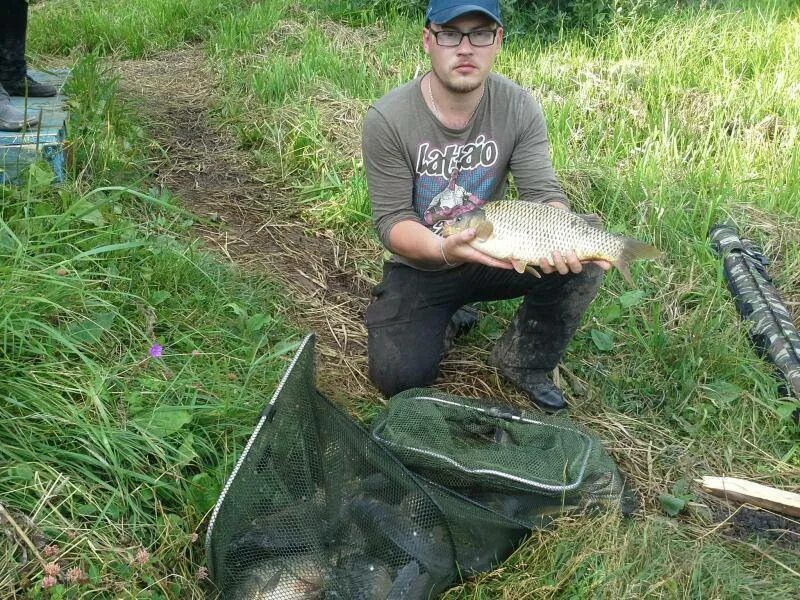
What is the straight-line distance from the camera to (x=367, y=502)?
2213 mm

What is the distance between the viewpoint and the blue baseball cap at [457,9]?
265 cm

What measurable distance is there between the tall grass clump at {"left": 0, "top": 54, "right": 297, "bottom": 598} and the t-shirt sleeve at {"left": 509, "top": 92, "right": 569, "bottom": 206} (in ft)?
3.50

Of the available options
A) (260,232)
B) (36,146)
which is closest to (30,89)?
(36,146)

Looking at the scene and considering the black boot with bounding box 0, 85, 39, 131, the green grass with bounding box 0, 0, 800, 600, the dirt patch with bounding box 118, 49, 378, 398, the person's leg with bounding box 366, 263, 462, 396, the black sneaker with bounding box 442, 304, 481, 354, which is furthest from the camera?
the black boot with bounding box 0, 85, 39, 131

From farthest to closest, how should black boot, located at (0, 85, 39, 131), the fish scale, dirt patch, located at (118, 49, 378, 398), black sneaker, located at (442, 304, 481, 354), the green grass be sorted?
black boot, located at (0, 85, 39, 131), dirt patch, located at (118, 49, 378, 398), black sneaker, located at (442, 304, 481, 354), the fish scale, the green grass

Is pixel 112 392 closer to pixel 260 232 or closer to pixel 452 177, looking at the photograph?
pixel 452 177

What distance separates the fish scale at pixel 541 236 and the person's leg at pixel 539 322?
36cm

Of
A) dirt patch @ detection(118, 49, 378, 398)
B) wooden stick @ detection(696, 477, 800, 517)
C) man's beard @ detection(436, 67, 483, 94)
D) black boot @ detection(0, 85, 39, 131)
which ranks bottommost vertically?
dirt patch @ detection(118, 49, 378, 398)

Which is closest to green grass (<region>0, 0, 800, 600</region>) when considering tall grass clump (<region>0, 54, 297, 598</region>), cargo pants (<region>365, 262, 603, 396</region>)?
tall grass clump (<region>0, 54, 297, 598</region>)

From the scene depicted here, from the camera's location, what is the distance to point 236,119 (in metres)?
5.28

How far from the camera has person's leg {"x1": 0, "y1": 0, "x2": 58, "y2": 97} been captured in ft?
13.6

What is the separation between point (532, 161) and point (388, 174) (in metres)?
0.54

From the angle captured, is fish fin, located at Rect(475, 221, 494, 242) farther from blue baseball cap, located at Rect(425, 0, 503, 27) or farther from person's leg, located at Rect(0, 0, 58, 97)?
person's leg, located at Rect(0, 0, 58, 97)

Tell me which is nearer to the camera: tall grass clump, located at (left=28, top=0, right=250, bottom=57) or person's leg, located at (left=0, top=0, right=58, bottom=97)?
person's leg, located at (left=0, top=0, right=58, bottom=97)
